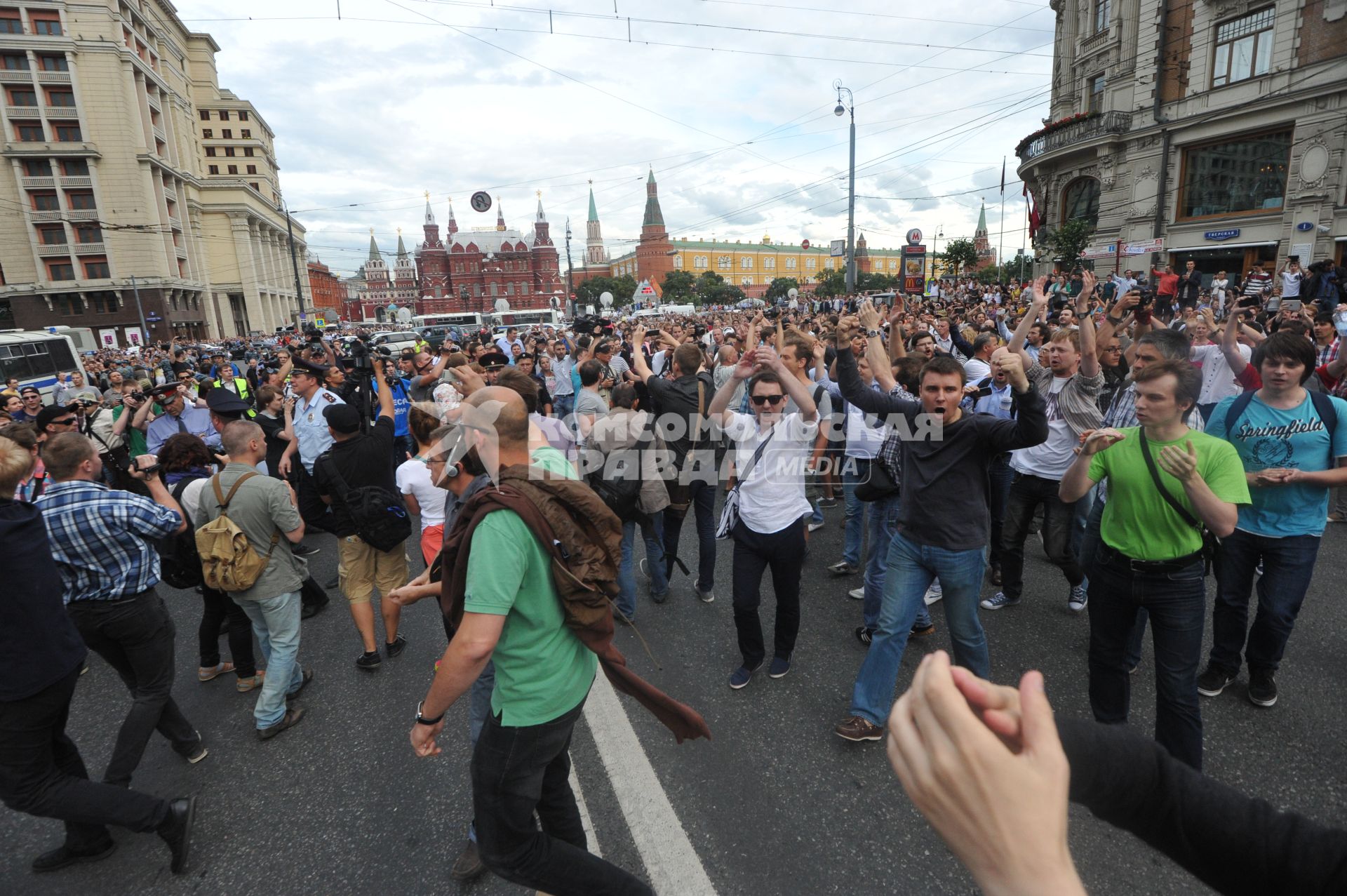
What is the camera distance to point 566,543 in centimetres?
200

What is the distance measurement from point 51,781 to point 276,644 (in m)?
1.12

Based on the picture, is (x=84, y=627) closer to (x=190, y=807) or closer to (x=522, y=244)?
(x=190, y=807)

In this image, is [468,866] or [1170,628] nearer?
[468,866]

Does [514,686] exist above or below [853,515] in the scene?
above

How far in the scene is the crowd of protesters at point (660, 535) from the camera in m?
2.07

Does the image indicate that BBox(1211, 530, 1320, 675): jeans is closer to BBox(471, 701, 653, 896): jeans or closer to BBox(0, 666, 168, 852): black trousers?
BBox(471, 701, 653, 896): jeans

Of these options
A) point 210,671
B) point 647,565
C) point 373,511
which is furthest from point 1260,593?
point 210,671

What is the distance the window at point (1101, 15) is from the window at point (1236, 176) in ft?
29.1

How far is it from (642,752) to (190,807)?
2039 mm

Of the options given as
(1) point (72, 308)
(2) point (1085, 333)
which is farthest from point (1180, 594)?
(1) point (72, 308)

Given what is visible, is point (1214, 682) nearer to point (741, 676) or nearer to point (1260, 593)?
point (1260, 593)

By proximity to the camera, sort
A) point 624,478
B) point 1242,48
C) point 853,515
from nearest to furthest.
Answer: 1. point 624,478
2. point 853,515
3. point 1242,48

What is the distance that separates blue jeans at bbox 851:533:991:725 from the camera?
3.12 m

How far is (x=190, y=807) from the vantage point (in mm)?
2723
